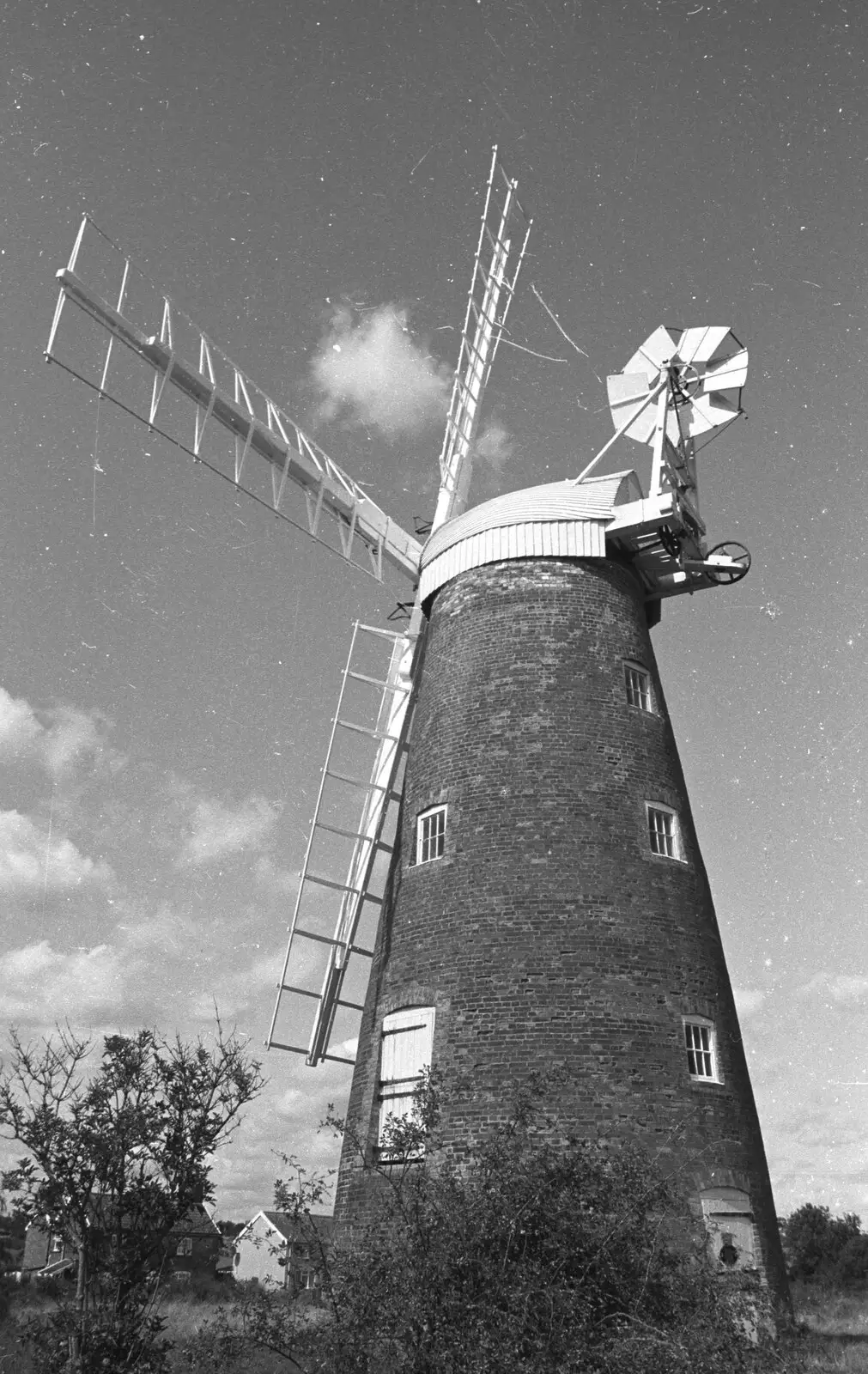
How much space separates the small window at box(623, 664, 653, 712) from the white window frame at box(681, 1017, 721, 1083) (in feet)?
15.9

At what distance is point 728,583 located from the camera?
18266 mm

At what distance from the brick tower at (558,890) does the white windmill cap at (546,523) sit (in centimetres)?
3

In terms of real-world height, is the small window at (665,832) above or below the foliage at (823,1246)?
above

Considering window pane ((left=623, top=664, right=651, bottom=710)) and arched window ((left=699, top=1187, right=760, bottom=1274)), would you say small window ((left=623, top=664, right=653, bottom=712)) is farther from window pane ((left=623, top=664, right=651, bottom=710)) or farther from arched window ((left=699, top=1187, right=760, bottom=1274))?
arched window ((left=699, top=1187, right=760, bottom=1274))

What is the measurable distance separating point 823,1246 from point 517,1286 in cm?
3945

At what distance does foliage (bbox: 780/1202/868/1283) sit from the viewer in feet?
127

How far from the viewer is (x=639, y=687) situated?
17.4 m

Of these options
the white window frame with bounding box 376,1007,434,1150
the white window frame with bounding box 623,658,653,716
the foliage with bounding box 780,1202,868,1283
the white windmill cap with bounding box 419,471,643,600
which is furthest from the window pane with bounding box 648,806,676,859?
the foliage with bounding box 780,1202,868,1283

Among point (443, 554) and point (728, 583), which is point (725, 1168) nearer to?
point (728, 583)

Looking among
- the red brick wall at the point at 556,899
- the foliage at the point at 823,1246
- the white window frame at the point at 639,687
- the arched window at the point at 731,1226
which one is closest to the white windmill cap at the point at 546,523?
the red brick wall at the point at 556,899

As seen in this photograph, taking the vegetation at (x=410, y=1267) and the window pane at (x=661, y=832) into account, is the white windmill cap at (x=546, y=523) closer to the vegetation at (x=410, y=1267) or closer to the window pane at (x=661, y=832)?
the window pane at (x=661, y=832)

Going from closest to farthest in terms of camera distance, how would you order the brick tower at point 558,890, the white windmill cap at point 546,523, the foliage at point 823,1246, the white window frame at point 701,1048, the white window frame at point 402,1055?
the brick tower at point 558,890 → the white window frame at point 701,1048 → the white window frame at point 402,1055 → the white windmill cap at point 546,523 → the foliage at point 823,1246

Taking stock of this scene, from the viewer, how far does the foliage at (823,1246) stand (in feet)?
127

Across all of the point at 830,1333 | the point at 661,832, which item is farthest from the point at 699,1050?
the point at 830,1333
